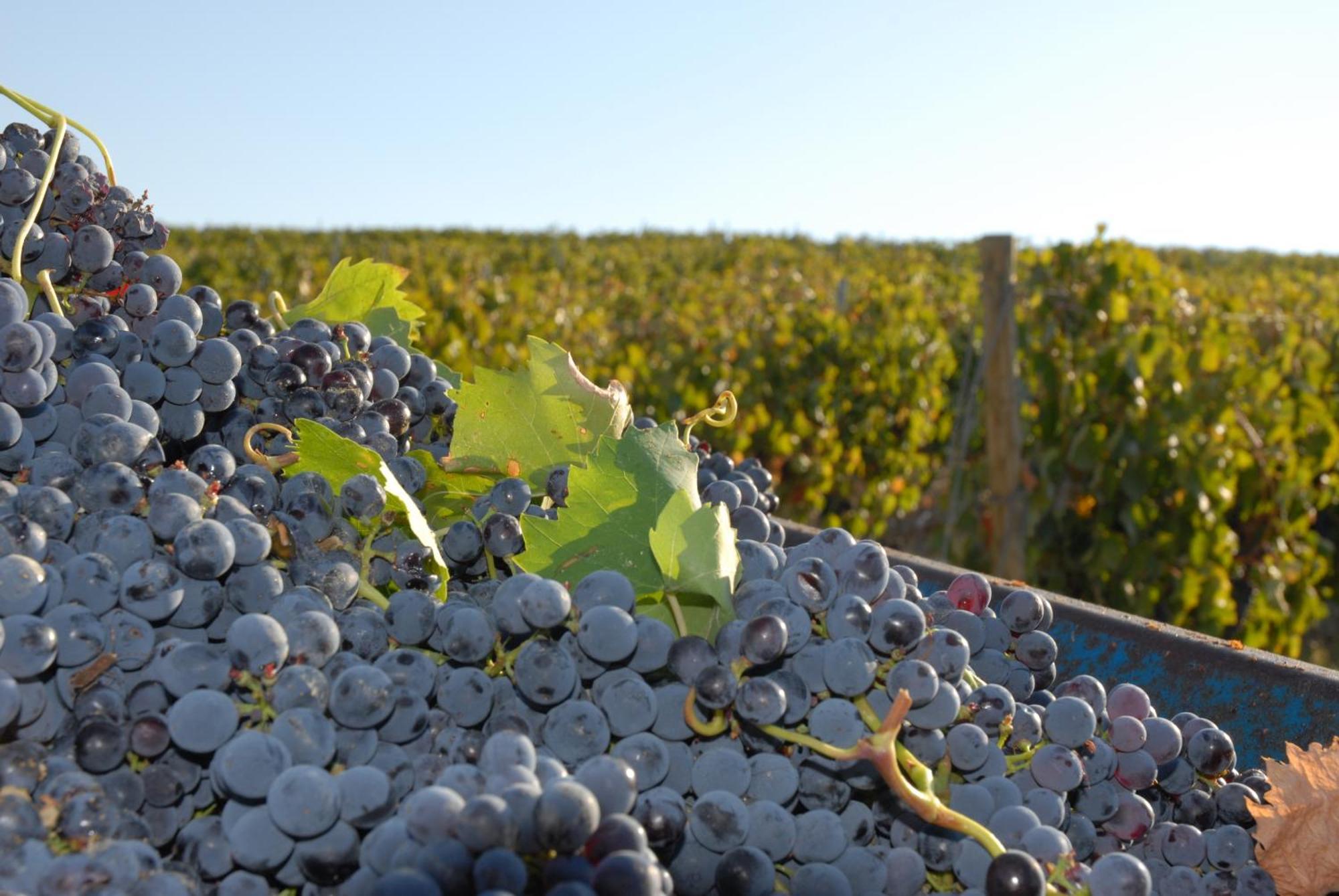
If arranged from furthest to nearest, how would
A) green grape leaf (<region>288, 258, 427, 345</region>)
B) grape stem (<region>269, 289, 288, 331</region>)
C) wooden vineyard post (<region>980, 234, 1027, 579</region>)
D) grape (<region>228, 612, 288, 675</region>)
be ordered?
1. wooden vineyard post (<region>980, 234, 1027, 579</region>)
2. green grape leaf (<region>288, 258, 427, 345</region>)
3. grape stem (<region>269, 289, 288, 331</region>)
4. grape (<region>228, 612, 288, 675</region>)

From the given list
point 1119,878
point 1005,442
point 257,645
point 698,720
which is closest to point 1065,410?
point 1005,442

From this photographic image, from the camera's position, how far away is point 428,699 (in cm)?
88

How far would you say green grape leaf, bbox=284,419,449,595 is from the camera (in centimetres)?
99

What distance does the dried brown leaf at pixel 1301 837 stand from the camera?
1054mm

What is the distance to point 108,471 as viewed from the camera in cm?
89

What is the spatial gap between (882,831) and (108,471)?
2.33 ft

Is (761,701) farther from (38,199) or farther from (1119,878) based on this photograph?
(38,199)

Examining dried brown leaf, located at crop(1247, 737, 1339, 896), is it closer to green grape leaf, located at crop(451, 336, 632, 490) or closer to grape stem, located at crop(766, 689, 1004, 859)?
grape stem, located at crop(766, 689, 1004, 859)

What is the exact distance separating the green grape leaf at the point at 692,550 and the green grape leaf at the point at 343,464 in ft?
0.69

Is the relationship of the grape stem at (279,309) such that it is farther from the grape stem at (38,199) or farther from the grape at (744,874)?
the grape at (744,874)

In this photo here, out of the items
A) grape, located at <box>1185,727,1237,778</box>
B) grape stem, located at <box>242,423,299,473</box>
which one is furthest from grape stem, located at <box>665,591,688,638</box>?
grape, located at <box>1185,727,1237,778</box>

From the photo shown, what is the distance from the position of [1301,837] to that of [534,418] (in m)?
0.87

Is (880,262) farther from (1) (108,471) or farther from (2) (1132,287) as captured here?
(1) (108,471)

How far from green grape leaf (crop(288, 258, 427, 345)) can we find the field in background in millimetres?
3696
